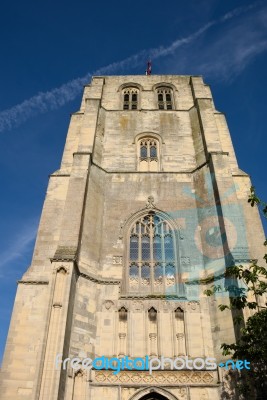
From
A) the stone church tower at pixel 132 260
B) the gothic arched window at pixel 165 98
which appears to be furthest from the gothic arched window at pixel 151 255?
the gothic arched window at pixel 165 98

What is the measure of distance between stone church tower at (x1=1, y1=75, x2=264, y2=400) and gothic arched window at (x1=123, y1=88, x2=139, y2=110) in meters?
3.15

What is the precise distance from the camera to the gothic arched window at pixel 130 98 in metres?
23.0

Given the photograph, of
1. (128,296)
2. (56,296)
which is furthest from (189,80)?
(56,296)

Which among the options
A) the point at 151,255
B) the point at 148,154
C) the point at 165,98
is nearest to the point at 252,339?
the point at 151,255

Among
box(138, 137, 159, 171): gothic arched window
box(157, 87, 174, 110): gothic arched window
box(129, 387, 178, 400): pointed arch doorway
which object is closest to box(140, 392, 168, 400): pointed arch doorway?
box(129, 387, 178, 400): pointed arch doorway

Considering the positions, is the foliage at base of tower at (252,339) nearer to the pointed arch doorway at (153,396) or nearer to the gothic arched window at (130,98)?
the pointed arch doorway at (153,396)

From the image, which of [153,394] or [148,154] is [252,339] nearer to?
[153,394]

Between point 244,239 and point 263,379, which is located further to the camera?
point 244,239

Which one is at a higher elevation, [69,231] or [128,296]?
[69,231]

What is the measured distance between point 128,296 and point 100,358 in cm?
221

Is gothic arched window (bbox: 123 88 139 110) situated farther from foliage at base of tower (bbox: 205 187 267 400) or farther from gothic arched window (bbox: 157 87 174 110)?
foliage at base of tower (bbox: 205 187 267 400)

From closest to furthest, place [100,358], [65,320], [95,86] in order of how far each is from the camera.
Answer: [65,320], [100,358], [95,86]

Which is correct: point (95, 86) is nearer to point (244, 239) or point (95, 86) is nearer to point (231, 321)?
point (244, 239)

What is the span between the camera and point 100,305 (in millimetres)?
12742
